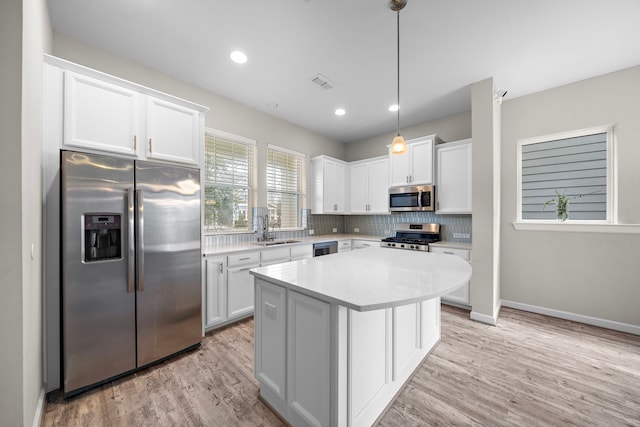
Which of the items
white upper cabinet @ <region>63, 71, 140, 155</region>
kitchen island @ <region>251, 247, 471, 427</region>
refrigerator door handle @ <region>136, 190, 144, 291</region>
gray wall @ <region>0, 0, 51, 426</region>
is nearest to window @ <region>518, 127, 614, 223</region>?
kitchen island @ <region>251, 247, 471, 427</region>

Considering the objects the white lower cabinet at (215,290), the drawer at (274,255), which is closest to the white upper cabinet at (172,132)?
the white lower cabinet at (215,290)

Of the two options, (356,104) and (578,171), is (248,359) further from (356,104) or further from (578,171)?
(578,171)

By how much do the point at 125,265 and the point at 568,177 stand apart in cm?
507

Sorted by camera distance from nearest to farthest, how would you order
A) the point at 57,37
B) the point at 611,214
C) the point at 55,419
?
the point at 55,419 → the point at 57,37 → the point at 611,214

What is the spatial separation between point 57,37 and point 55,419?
310 centimetres

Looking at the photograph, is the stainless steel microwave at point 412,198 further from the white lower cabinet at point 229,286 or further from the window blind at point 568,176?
the white lower cabinet at point 229,286

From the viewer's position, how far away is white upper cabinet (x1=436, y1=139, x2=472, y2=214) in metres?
3.57

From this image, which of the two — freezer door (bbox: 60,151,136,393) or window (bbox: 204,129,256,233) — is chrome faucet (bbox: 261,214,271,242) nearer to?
window (bbox: 204,129,256,233)

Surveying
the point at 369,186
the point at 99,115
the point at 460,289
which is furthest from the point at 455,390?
the point at 99,115

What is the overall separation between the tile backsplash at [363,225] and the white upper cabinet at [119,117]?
4.26 feet

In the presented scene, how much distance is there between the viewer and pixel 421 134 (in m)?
4.44

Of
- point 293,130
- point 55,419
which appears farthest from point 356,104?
point 55,419

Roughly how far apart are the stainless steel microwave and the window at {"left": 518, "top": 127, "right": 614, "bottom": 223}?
1.16 metres

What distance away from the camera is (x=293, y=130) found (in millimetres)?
4473
